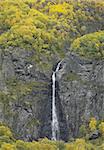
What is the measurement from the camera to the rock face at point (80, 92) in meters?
70.3

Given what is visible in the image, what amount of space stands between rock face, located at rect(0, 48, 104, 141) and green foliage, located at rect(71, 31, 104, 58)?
1223 millimetres

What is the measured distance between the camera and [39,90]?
235ft

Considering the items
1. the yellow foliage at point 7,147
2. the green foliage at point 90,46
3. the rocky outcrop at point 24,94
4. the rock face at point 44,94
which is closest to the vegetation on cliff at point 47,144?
the yellow foliage at point 7,147

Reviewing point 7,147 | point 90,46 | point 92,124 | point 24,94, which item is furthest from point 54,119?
point 7,147

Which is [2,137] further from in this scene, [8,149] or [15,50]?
[15,50]

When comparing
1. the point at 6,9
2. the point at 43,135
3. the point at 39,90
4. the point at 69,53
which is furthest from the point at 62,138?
the point at 6,9

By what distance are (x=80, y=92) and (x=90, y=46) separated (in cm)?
815

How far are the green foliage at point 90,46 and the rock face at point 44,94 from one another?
48.2 inches

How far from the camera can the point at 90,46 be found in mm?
75312

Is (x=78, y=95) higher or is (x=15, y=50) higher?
(x=15, y=50)

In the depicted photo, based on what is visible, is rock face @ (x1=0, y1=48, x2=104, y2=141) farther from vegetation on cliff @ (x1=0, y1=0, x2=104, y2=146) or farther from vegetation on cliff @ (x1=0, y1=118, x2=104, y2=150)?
vegetation on cliff @ (x1=0, y1=118, x2=104, y2=150)

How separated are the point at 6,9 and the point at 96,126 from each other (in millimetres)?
31691

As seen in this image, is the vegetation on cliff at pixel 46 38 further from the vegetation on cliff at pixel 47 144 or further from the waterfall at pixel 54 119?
the waterfall at pixel 54 119

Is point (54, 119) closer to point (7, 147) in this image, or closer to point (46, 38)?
point (7, 147)
